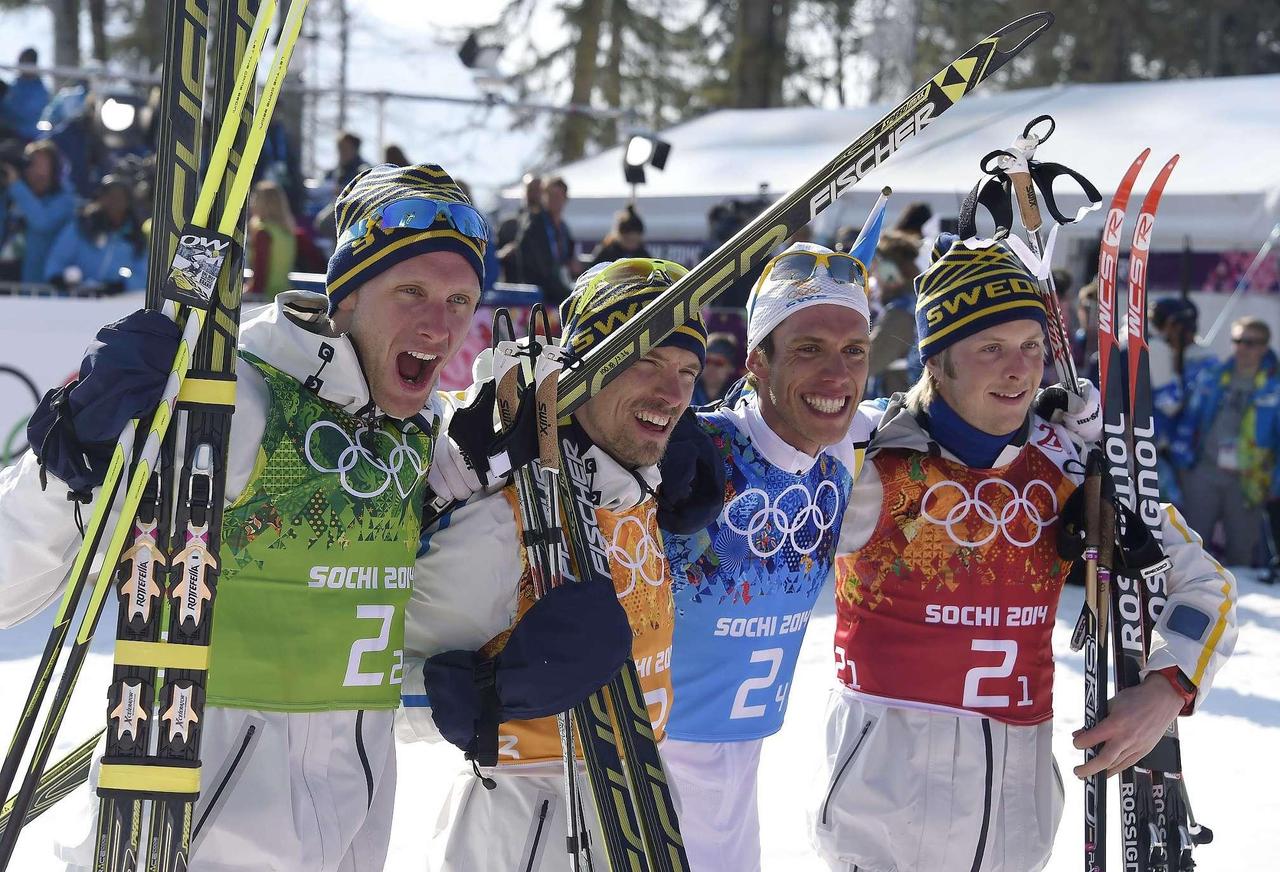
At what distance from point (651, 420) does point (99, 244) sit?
7827 millimetres

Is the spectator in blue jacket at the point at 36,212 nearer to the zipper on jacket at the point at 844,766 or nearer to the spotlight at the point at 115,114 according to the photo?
the spotlight at the point at 115,114

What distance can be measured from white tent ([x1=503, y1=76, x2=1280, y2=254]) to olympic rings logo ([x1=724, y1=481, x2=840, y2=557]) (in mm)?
7328

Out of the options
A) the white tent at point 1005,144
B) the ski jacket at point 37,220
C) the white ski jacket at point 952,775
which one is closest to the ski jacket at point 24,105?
the ski jacket at point 37,220

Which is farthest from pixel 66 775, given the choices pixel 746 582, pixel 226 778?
pixel 746 582

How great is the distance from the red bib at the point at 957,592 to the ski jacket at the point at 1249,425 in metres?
6.87

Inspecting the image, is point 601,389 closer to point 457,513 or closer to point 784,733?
point 457,513

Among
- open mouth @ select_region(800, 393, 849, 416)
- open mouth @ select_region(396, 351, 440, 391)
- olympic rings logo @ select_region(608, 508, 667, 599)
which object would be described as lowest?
olympic rings logo @ select_region(608, 508, 667, 599)

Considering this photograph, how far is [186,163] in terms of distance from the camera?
2.15m

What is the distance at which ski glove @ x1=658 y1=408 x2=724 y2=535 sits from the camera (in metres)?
2.70

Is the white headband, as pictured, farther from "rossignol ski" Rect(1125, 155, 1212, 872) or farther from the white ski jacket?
"rossignol ski" Rect(1125, 155, 1212, 872)

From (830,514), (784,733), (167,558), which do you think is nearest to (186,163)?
(167,558)

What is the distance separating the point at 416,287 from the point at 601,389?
38 cm

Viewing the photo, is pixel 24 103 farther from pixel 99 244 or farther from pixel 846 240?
pixel 846 240

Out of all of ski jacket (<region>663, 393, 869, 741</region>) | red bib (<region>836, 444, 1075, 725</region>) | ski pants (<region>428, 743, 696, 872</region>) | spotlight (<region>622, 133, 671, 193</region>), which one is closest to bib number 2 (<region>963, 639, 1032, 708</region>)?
red bib (<region>836, 444, 1075, 725</region>)
